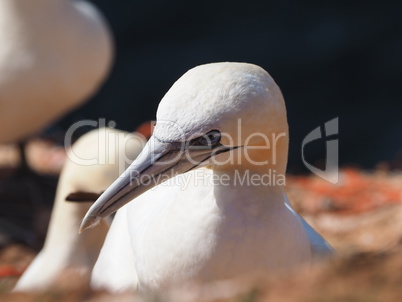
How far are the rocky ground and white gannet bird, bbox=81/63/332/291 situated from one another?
0.28 metres

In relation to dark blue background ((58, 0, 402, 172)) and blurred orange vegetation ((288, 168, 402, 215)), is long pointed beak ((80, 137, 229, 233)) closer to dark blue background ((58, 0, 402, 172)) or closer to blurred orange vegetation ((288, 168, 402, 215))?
blurred orange vegetation ((288, 168, 402, 215))

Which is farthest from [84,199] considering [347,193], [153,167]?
[347,193]

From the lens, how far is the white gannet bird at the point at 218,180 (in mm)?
3217

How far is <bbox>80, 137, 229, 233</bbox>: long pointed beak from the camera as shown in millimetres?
3305

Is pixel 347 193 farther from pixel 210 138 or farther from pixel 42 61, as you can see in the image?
pixel 210 138

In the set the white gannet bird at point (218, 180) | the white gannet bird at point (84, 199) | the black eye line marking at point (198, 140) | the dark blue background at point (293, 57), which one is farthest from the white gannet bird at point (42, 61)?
the black eye line marking at point (198, 140)

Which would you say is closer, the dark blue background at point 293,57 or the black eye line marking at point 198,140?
the black eye line marking at point 198,140

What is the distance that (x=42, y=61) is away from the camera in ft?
24.2

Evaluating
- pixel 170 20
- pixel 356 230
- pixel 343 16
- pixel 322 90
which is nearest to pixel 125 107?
pixel 170 20

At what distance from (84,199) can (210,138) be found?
182 cm

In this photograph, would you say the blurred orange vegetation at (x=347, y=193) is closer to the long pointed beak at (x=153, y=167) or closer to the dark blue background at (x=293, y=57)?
the dark blue background at (x=293, y=57)

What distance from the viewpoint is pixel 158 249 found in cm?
344

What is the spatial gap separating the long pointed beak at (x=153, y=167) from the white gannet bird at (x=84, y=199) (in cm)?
155

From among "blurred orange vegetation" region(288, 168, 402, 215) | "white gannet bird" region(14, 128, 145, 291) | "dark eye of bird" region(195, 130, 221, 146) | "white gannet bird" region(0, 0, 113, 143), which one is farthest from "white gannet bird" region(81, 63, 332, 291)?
"white gannet bird" region(0, 0, 113, 143)
